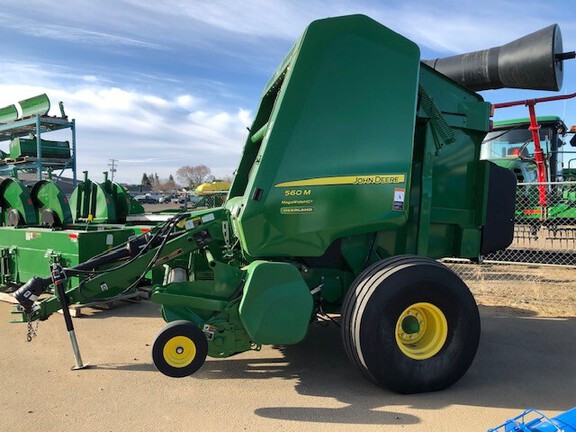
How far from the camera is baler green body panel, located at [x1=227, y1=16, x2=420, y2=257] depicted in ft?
11.8

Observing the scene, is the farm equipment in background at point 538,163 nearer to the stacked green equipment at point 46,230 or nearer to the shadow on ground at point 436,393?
the shadow on ground at point 436,393

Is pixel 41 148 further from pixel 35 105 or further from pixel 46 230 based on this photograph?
pixel 46 230

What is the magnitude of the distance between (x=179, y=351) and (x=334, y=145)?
1894 mm

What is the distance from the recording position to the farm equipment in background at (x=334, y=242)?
11.5ft

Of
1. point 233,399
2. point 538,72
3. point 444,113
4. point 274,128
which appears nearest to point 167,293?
point 233,399

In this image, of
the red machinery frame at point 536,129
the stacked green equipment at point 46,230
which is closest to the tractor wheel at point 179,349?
the stacked green equipment at point 46,230

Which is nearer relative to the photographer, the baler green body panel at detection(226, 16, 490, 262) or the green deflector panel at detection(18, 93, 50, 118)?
the baler green body panel at detection(226, 16, 490, 262)

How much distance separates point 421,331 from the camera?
3707 mm

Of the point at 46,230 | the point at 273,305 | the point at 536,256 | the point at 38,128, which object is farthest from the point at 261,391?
the point at 38,128

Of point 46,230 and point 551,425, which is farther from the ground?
point 46,230

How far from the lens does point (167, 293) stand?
371 cm

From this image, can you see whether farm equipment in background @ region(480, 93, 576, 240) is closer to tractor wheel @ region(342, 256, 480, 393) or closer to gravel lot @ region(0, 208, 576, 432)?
gravel lot @ region(0, 208, 576, 432)

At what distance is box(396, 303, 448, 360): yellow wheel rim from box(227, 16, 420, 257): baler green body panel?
70cm

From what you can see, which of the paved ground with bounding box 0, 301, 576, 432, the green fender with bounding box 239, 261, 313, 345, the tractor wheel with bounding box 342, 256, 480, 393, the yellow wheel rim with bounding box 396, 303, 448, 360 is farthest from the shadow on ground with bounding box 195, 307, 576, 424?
the green fender with bounding box 239, 261, 313, 345
